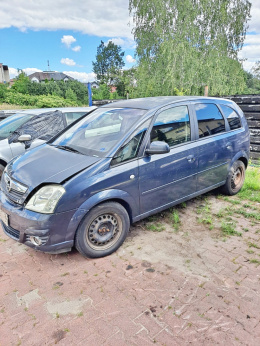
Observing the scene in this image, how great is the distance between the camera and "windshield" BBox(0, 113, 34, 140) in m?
5.86

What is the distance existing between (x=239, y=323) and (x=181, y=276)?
0.69 m

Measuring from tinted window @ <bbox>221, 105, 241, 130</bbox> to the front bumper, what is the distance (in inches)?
123

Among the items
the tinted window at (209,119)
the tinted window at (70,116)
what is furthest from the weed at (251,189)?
the tinted window at (70,116)

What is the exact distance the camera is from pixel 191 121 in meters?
3.75

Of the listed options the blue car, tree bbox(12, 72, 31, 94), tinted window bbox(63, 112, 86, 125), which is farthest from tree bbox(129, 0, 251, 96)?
tree bbox(12, 72, 31, 94)

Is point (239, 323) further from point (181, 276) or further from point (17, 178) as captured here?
point (17, 178)

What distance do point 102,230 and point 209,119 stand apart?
2438mm

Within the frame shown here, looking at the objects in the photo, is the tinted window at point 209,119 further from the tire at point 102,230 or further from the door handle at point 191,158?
the tire at point 102,230

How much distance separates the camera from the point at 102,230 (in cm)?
299

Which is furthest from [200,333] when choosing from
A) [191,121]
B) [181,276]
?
[191,121]

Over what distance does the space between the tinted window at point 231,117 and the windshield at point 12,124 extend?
4405 mm

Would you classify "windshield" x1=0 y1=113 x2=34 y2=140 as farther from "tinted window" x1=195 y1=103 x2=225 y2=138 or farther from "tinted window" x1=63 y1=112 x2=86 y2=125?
"tinted window" x1=195 y1=103 x2=225 y2=138

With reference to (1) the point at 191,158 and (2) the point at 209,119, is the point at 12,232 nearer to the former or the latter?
(1) the point at 191,158

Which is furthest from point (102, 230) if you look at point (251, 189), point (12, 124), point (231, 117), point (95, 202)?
point (12, 124)
